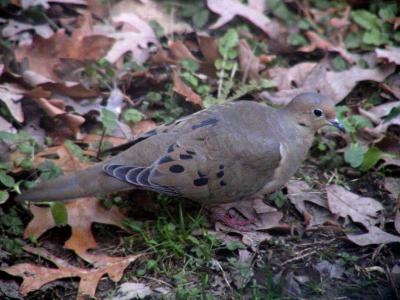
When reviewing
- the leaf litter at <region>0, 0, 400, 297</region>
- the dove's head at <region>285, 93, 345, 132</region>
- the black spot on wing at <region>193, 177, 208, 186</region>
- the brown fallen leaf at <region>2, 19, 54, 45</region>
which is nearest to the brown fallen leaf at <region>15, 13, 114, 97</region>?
the leaf litter at <region>0, 0, 400, 297</region>

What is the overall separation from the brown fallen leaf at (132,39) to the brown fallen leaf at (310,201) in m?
1.72

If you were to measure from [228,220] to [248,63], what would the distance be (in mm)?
1555

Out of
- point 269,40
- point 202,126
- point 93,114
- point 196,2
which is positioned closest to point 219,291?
point 202,126

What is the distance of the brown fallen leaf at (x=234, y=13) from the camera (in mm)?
5449

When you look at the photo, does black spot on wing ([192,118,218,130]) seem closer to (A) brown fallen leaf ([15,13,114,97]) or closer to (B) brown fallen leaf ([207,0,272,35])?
(A) brown fallen leaf ([15,13,114,97])

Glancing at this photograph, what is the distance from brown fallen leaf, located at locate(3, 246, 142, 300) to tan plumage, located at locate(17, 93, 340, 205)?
1.29 ft

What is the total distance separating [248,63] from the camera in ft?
16.5

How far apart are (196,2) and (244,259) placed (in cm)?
276

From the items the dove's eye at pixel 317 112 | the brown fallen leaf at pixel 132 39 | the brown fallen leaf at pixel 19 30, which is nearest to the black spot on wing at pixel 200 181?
the dove's eye at pixel 317 112

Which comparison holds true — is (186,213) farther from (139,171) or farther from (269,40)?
(269,40)

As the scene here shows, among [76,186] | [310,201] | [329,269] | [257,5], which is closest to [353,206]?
[310,201]

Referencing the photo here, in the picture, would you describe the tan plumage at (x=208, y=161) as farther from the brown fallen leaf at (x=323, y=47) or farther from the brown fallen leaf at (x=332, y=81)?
the brown fallen leaf at (x=323, y=47)

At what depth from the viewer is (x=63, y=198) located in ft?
12.2

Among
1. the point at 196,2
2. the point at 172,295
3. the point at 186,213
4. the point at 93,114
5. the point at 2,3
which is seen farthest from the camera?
the point at 196,2
